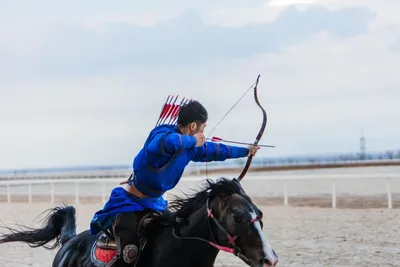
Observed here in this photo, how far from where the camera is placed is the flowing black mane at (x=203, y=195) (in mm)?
4719

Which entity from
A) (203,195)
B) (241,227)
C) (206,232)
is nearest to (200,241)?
(206,232)

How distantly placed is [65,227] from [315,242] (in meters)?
7.17

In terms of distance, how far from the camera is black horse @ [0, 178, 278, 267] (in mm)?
4414

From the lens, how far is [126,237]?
509 centimetres

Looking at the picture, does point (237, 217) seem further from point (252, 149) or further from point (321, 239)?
point (321, 239)

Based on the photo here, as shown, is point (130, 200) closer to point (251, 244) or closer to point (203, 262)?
point (203, 262)

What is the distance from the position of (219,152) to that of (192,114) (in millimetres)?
480

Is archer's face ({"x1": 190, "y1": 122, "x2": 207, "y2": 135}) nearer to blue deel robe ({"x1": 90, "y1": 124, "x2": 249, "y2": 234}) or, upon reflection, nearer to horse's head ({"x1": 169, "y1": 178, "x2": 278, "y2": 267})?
blue deel robe ({"x1": 90, "y1": 124, "x2": 249, "y2": 234})

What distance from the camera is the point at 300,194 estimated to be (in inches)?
1035

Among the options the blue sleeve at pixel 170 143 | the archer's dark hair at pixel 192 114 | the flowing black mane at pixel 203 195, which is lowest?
the flowing black mane at pixel 203 195

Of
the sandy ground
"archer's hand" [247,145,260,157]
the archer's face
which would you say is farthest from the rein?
the sandy ground

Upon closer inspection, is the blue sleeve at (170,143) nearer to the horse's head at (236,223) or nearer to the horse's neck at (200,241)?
the horse's head at (236,223)

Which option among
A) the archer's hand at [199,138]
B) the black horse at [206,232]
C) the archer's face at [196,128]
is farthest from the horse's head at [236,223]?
the archer's face at [196,128]

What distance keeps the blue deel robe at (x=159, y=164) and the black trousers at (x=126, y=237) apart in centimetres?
6
